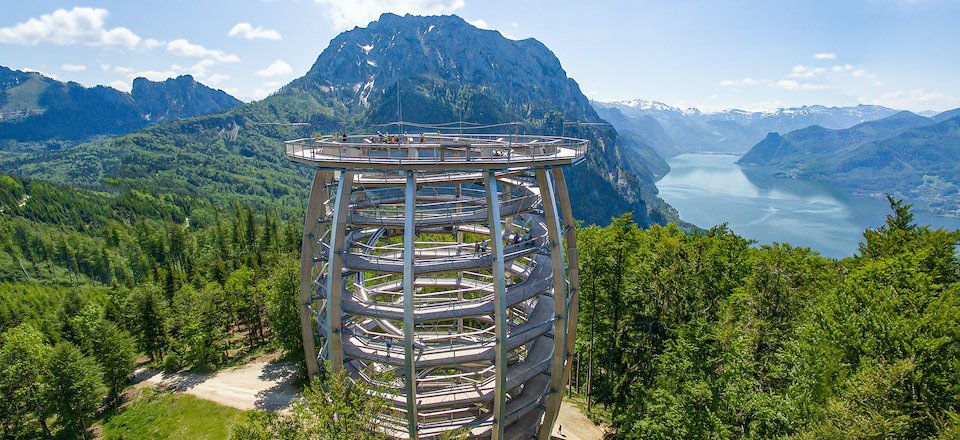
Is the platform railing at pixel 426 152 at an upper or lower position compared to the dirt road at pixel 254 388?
upper

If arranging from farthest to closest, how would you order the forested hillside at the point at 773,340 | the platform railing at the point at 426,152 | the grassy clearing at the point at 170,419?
1. the grassy clearing at the point at 170,419
2. the forested hillside at the point at 773,340
3. the platform railing at the point at 426,152

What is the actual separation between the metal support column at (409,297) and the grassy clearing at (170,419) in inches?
1049

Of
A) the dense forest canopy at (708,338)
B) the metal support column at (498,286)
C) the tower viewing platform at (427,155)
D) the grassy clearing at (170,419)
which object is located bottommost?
the grassy clearing at (170,419)

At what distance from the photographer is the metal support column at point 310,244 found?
2574 cm

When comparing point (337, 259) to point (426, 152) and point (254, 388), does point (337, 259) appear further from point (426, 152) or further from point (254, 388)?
point (254, 388)

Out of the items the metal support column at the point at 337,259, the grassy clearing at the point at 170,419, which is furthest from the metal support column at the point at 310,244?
the grassy clearing at the point at 170,419

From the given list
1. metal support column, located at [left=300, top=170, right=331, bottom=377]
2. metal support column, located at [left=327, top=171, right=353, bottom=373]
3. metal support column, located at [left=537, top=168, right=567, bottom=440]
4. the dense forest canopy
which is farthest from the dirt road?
metal support column, located at [left=327, top=171, right=353, bottom=373]

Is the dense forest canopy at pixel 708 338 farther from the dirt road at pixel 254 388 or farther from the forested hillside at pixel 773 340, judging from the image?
the dirt road at pixel 254 388

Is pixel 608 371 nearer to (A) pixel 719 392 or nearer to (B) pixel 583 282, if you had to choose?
(B) pixel 583 282

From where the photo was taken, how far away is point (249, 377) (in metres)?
50.0

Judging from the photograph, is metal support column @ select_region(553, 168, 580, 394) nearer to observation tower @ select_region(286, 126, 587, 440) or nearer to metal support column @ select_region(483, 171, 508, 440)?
observation tower @ select_region(286, 126, 587, 440)

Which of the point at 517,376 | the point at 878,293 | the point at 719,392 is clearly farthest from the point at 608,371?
the point at 878,293

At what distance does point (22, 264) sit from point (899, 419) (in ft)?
688

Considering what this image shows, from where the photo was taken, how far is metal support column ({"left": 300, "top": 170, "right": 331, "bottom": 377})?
2574 cm
